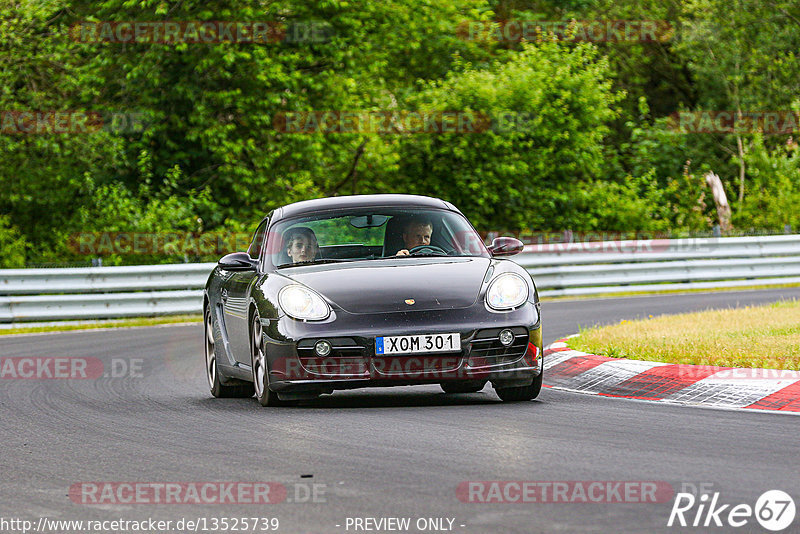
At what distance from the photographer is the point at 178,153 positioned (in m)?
29.2

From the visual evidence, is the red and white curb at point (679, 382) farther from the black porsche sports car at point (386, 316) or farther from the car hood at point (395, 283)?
the car hood at point (395, 283)

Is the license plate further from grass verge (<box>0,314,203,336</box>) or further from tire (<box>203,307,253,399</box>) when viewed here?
grass verge (<box>0,314,203,336</box>)

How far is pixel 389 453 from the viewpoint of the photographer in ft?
21.9

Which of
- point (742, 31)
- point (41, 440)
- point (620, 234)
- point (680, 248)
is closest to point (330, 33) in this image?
point (620, 234)

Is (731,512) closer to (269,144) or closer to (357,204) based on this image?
(357,204)

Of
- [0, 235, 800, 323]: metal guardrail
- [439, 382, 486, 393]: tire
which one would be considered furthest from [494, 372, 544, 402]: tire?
[0, 235, 800, 323]: metal guardrail

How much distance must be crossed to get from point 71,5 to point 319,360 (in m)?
22.3

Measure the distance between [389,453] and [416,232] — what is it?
3.28m

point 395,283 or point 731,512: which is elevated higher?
point 395,283

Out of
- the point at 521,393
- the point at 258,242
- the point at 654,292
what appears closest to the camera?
the point at 521,393

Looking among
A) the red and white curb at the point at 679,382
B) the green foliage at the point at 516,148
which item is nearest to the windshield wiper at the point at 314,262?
the red and white curb at the point at 679,382

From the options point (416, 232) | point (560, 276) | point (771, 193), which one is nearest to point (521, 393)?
point (416, 232)

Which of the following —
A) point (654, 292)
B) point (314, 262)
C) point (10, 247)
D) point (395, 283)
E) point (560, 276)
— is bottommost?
point (654, 292)

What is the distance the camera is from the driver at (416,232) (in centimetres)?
968
